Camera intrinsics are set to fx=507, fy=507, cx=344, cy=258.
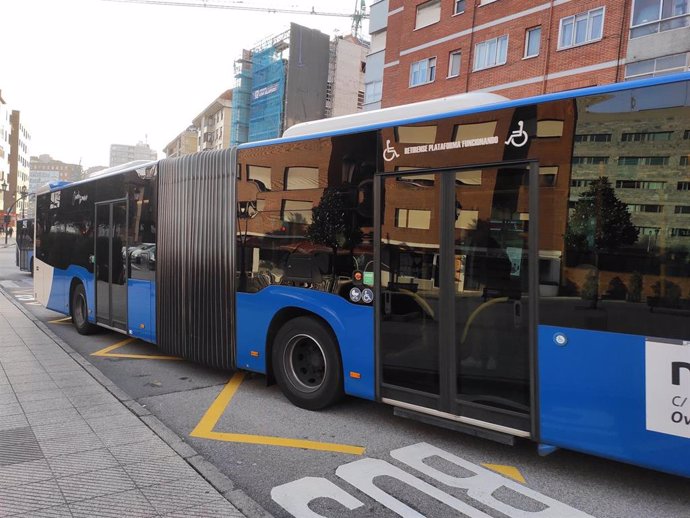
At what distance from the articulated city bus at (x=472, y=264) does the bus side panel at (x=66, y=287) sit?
3470 mm

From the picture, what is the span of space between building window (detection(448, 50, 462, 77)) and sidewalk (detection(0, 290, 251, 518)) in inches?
987

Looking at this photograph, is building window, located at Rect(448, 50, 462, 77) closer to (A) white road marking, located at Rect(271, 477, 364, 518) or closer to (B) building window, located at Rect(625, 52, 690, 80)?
(B) building window, located at Rect(625, 52, 690, 80)

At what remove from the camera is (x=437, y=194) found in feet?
13.7

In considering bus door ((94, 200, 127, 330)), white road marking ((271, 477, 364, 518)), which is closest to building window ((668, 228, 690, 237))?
white road marking ((271, 477, 364, 518))

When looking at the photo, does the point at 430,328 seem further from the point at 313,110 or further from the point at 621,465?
the point at 313,110

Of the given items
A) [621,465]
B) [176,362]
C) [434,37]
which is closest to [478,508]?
[621,465]

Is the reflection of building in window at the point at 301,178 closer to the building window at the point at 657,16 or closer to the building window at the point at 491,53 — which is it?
the building window at the point at 657,16

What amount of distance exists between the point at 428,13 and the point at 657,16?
41.1ft

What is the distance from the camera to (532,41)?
23.5 metres

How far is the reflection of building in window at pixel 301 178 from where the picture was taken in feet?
16.5

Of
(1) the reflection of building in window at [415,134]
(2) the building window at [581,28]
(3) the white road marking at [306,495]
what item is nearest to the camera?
(3) the white road marking at [306,495]

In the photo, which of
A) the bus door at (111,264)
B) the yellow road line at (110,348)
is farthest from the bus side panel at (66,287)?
the yellow road line at (110,348)

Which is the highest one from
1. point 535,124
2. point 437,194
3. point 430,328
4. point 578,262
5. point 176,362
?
point 535,124

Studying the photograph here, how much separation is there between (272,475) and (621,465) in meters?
2.66
